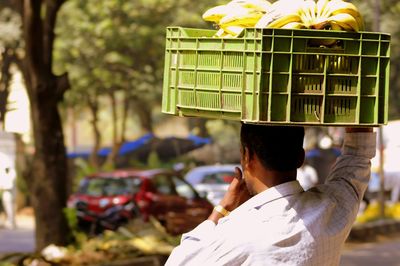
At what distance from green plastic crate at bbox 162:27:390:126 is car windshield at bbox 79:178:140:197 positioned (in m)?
15.8

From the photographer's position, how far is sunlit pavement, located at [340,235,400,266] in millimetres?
15227

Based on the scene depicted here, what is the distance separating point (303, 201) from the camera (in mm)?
3023

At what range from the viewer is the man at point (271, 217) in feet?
9.37

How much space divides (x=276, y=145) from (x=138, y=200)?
15060 millimetres

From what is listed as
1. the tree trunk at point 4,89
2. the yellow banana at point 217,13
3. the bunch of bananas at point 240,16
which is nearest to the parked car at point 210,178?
the tree trunk at point 4,89

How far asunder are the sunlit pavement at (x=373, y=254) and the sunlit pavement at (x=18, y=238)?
5.99 m

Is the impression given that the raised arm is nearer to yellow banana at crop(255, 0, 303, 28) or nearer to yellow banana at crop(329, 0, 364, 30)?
yellow banana at crop(329, 0, 364, 30)

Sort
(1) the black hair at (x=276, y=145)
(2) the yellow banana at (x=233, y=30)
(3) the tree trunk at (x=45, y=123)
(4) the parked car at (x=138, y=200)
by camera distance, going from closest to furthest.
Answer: (1) the black hair at (x=276, y=145), (2) the yellow banana at (x=233, y=30), (3) the tree trunk at (x=45, y=123), (4) the parked car at (x=138, y=200)

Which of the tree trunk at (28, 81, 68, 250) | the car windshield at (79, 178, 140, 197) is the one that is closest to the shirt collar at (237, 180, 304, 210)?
the tree trunk at (28, 81, 68, 250)

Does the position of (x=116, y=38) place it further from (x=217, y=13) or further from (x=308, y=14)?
(x=308, y=14)

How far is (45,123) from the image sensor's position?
38.4 feet

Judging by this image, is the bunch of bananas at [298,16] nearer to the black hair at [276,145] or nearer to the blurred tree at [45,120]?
the black hair at [276,145]

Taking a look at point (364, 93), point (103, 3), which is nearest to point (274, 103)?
point (364, 93)

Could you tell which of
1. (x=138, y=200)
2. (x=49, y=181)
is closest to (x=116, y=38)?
(x=138, y=200)
